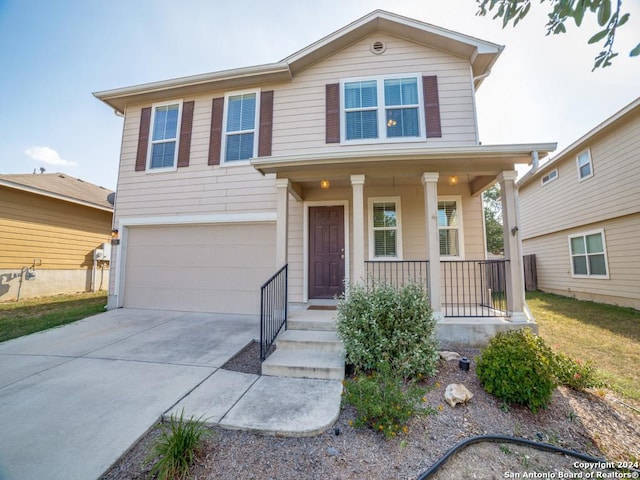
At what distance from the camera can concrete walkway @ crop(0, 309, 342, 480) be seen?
215cm

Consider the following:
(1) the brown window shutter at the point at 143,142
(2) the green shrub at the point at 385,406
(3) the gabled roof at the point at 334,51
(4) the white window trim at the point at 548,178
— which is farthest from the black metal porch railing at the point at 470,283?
(4) the white window trim at the point at 548,178

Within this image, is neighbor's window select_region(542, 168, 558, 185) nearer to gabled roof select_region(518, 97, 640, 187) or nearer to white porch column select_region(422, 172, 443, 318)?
gabled roof select_region(518, 97, 640, 187)

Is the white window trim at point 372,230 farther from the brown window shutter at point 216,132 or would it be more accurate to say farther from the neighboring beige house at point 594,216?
the neighboring beige house at point 594,216

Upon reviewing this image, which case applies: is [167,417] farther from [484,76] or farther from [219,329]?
[484,76]

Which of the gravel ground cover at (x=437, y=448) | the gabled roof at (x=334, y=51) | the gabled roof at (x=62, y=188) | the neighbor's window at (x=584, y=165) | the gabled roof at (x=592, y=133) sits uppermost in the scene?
the gabled roof at (x=334, y=51)

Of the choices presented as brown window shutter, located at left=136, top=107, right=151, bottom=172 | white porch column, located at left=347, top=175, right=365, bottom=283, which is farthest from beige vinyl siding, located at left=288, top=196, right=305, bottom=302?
brown window shutter, located at left=136, top=107, right=151, bottom=172

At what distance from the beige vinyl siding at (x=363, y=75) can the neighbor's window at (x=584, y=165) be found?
5.91m

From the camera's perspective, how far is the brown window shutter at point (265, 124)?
6.22 m

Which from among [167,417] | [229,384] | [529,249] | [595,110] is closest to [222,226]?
[229,384]

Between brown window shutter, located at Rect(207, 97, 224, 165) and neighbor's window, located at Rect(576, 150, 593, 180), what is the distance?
10.8 meters

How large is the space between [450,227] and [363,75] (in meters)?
3.81

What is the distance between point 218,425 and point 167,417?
1.67 ft

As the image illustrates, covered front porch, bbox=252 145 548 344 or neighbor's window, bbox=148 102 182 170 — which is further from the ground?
neighbor's window, bbox=148 102 182 170

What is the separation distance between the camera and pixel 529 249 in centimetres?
1234
